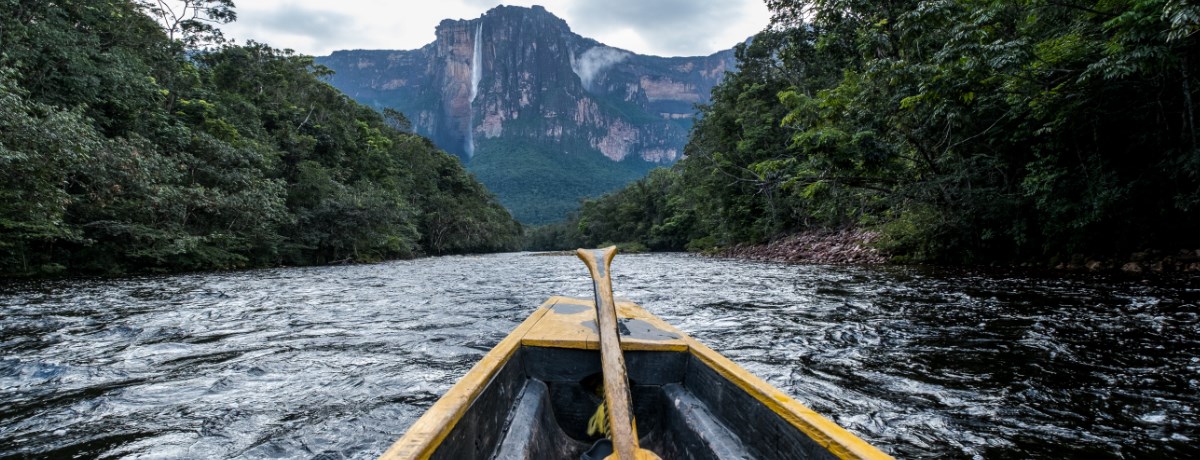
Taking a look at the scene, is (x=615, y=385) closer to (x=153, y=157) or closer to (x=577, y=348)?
(x=577, y=348)

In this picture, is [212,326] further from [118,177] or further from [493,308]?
[118,177]

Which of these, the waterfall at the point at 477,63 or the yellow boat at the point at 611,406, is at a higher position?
the waterfall at the point at 477,63

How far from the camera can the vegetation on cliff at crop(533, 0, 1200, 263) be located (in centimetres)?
666

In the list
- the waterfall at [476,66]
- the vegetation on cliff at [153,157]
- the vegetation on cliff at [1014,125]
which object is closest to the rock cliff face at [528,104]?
the waterfall at [476,66]

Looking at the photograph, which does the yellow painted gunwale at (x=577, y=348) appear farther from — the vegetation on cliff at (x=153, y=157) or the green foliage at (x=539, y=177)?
the green foliage at (x=539, y=177)

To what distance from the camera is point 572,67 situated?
17975 centimetres

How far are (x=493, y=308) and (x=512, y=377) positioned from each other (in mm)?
5116

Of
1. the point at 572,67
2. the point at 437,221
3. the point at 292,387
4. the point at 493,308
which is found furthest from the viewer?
the point at 572,67

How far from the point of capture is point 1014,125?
356 inches

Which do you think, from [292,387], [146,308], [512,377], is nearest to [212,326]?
[146,308]

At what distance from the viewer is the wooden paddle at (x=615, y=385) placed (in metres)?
1.49

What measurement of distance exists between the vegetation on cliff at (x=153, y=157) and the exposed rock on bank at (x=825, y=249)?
17828mm

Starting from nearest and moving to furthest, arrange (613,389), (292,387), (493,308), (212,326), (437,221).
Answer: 1. (613,389)
2. (292,387)
3. (212,326)
4. (493,308)
5. (437,221)

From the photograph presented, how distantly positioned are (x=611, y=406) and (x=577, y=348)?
0.96m
